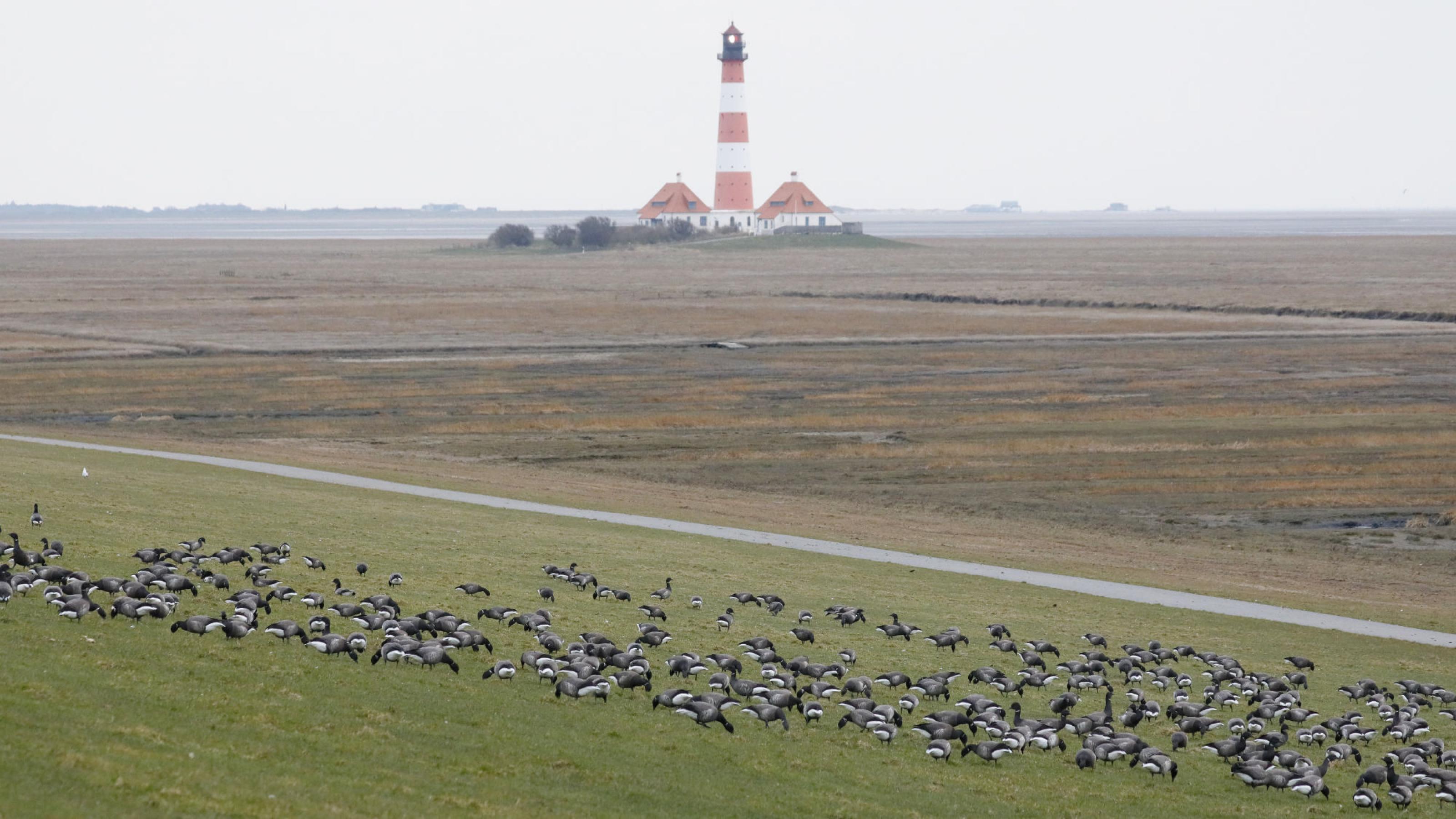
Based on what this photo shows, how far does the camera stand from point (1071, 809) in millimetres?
16109

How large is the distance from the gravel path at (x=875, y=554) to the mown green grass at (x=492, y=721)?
4.47ft

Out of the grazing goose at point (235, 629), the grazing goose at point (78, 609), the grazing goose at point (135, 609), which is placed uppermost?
the grazing goose at point (78, 609)

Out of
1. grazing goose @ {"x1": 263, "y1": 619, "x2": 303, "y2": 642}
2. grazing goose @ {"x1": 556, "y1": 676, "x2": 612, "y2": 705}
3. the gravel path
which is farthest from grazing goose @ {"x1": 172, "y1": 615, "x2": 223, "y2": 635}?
the gravel path

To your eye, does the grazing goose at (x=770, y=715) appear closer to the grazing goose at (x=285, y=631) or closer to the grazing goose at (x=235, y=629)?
the grazing goose at (x=285, y=631)

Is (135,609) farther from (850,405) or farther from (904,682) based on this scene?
(850,405)

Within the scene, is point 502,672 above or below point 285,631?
below

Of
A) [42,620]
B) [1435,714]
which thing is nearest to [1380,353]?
[1435,714]

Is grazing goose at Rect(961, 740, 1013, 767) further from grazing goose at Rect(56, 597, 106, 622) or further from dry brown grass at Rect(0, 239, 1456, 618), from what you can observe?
dry brown grass at Rect(0, 239, 1456, 618)

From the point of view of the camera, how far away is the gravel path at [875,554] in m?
29.2

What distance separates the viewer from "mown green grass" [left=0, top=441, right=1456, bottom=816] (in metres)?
13.7

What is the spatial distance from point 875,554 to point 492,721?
18.6 metres

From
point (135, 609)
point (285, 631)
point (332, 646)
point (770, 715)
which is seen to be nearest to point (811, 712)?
point (770, 715)

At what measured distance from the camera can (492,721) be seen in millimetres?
16969

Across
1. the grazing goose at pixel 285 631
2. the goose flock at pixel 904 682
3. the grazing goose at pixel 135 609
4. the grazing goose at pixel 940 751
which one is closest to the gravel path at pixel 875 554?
the goose flock at pixel 904 682
